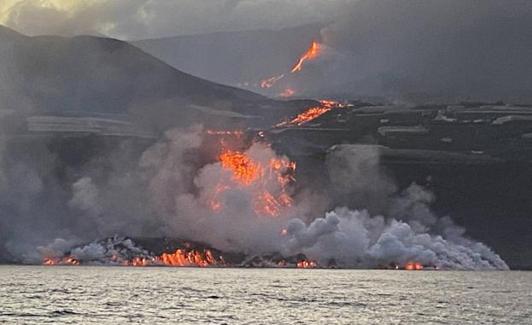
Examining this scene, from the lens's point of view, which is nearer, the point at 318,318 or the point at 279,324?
the point at 279,324

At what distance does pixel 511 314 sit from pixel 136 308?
70.1m

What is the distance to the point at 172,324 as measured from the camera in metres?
156

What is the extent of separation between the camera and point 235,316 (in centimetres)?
17325

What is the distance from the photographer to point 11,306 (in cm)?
18388

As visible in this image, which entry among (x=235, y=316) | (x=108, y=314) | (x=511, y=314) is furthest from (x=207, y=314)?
(x=511, y=314)

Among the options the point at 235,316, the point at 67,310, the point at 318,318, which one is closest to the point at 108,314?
the point at 67,310

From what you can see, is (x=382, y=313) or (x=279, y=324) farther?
(x=382, y=313)

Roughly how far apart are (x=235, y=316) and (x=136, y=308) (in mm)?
24505

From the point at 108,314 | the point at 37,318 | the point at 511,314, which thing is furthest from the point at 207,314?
the point at 511,314

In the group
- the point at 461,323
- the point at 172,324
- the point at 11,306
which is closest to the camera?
the point at 172,324

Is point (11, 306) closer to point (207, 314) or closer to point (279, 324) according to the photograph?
point (207, 314)

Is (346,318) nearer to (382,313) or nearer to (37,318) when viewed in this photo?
(382,313)

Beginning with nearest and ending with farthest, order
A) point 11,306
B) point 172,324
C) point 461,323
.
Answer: point 172,324, point 461,323, point 11,306

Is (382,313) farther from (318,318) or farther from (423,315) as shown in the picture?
(318,318)
